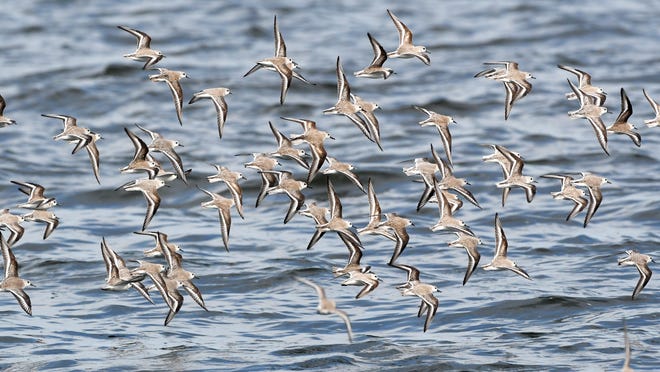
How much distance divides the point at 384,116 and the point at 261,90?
4.03 meters

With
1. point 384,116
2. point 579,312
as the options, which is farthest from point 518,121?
point 579,312

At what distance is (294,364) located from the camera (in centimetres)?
1471

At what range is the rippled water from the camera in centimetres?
1562

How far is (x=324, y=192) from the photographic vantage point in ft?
78.3

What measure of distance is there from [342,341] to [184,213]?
7391mm

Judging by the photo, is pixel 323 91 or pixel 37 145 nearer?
pixel 37 145

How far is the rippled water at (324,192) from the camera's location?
15.6 m

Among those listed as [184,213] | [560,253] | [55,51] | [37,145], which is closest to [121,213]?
[184,213]

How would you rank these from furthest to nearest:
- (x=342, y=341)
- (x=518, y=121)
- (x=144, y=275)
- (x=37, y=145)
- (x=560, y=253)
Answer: (x=518, y=121) → (x=37, y=145) → (x=560, y=253) → (x=342, y=341) → (x=144, y=275)

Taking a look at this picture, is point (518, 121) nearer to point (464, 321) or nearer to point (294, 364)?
point (464, 321)

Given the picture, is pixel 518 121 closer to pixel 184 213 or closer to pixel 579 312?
pixel 184 213

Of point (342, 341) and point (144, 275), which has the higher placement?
point (144, 275)

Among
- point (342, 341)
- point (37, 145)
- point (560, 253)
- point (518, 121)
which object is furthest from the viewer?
point (518, 121)

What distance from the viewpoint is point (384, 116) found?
28.9 metres
